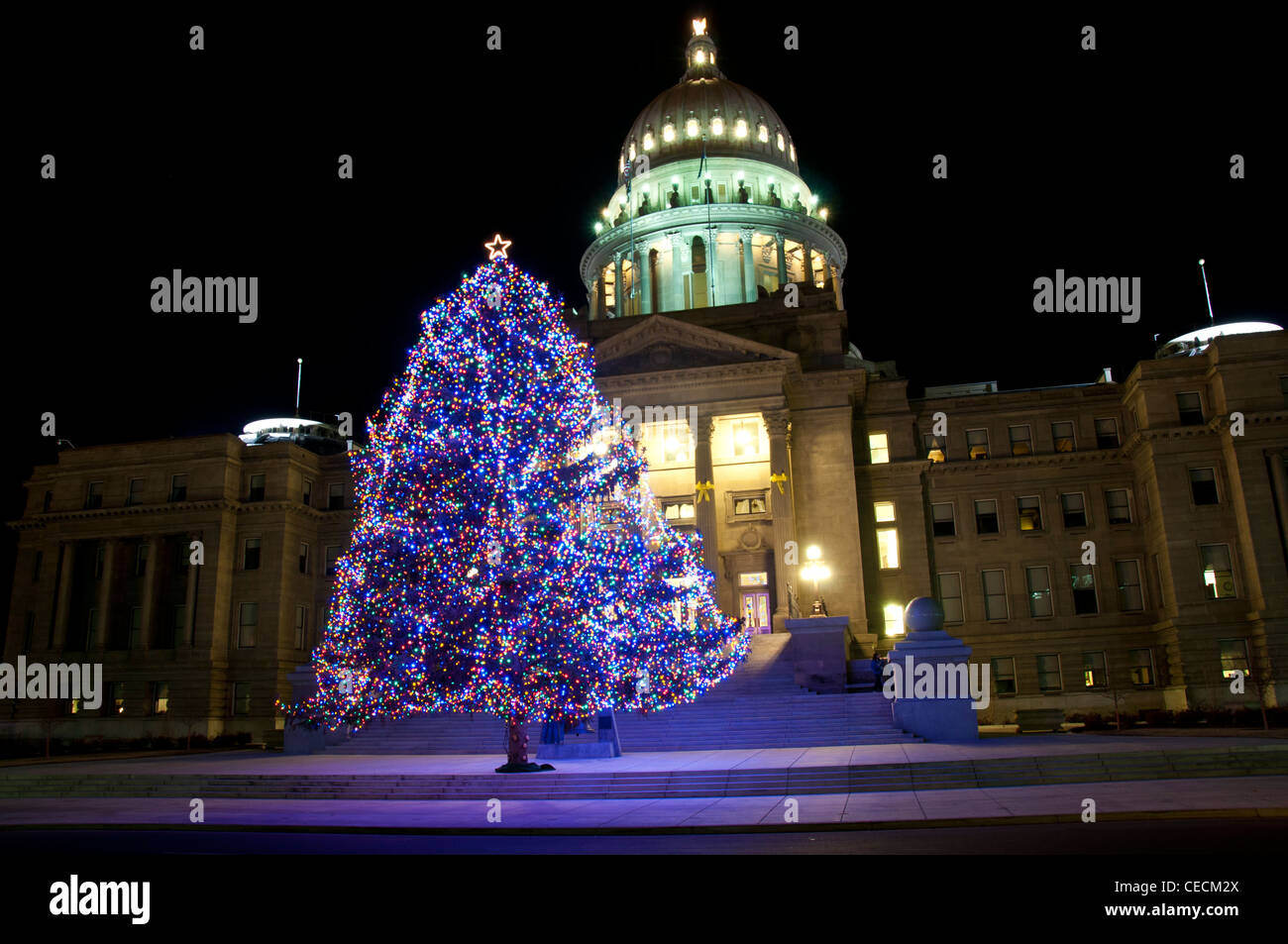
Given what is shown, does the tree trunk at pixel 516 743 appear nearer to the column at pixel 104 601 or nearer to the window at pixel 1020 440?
the window at pixel 1020 440

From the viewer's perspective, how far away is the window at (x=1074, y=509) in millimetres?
51656

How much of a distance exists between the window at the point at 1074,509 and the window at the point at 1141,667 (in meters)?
6.97

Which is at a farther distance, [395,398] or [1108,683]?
[1108,683]

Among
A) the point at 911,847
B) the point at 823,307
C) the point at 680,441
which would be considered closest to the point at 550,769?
the point at 911,847

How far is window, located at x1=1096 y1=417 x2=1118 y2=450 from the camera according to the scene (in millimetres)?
51906

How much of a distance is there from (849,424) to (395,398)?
96.7 feet

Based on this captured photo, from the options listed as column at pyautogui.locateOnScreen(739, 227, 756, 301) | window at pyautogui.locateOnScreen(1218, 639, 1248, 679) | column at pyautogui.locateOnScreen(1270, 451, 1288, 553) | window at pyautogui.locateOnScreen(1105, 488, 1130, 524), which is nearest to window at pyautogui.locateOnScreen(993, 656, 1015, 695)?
window at pyautogui.locateOnScreen(1105, 488, 1130, 524)

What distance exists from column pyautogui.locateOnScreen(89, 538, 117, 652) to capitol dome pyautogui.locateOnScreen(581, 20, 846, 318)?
3709cm

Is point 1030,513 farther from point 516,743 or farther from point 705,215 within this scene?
point 516,743

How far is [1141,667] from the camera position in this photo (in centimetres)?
4878

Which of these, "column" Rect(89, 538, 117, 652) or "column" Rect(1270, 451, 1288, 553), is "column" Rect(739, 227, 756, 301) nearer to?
"column" Rect(1270, 451, 1288, 553)
